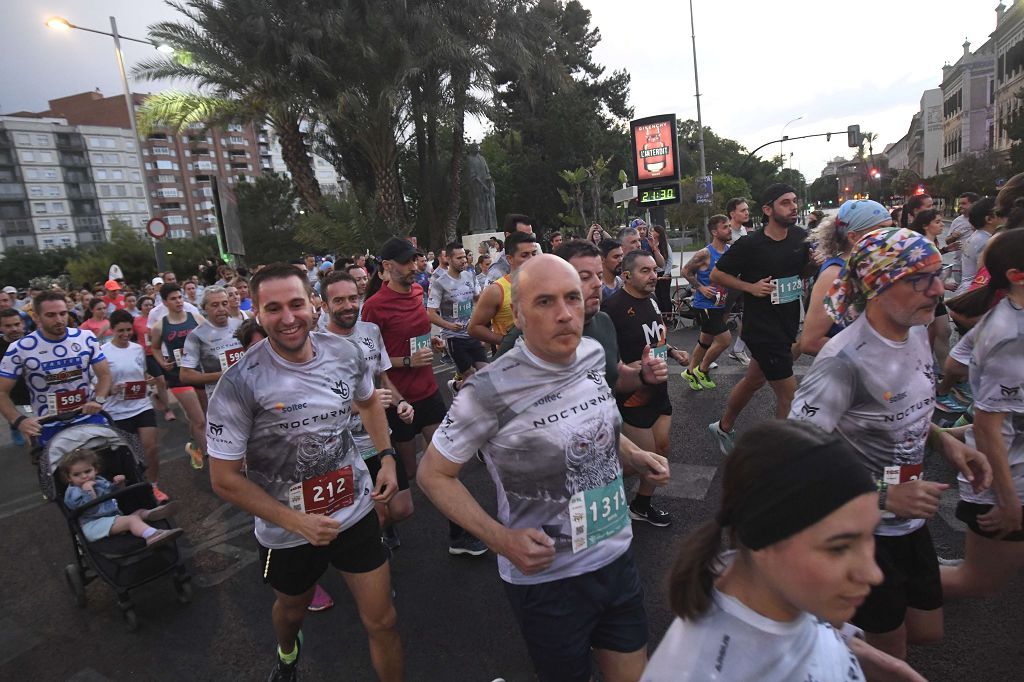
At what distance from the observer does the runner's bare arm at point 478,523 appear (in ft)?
5.88

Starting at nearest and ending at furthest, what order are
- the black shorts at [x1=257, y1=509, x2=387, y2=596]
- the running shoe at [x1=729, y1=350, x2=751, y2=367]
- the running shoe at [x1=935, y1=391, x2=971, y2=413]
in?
the black shorts at [x1=257, y1=509, x2=387, y2=596] < the running shoe at [x1=935, y1=391, x2=971, y2=413] < the running shoe at [x1=729, y1=350, x2=751, y2=367]

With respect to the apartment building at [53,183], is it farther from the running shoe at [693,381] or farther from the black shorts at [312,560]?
the black shorts at [312,560]

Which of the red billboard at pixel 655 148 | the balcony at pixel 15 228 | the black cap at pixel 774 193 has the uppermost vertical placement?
the balcony at pixel 15 228

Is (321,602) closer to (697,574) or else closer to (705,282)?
(697,574)

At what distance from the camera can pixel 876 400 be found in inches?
80.3

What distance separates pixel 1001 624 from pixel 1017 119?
132 feet

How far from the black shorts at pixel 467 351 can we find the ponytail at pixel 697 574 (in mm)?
4997

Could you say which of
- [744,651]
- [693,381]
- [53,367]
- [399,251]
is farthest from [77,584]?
[693,381]

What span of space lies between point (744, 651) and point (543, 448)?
0.92 meters

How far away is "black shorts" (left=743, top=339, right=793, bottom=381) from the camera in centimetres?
473

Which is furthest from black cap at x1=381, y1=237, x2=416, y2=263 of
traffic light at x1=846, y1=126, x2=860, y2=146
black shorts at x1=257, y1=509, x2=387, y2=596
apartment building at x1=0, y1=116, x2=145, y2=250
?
apartment building at x1=0, y1=116, x2=145, y2=250

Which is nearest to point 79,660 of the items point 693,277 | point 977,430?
point 977,430

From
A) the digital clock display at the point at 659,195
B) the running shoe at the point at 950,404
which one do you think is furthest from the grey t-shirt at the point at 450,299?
the digital clock display at the point at 659,195

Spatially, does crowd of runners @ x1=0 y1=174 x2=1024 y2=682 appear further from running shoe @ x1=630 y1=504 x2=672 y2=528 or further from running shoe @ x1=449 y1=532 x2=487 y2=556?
running shoe @ x1=630 y1=504 x2=672 y2=528
